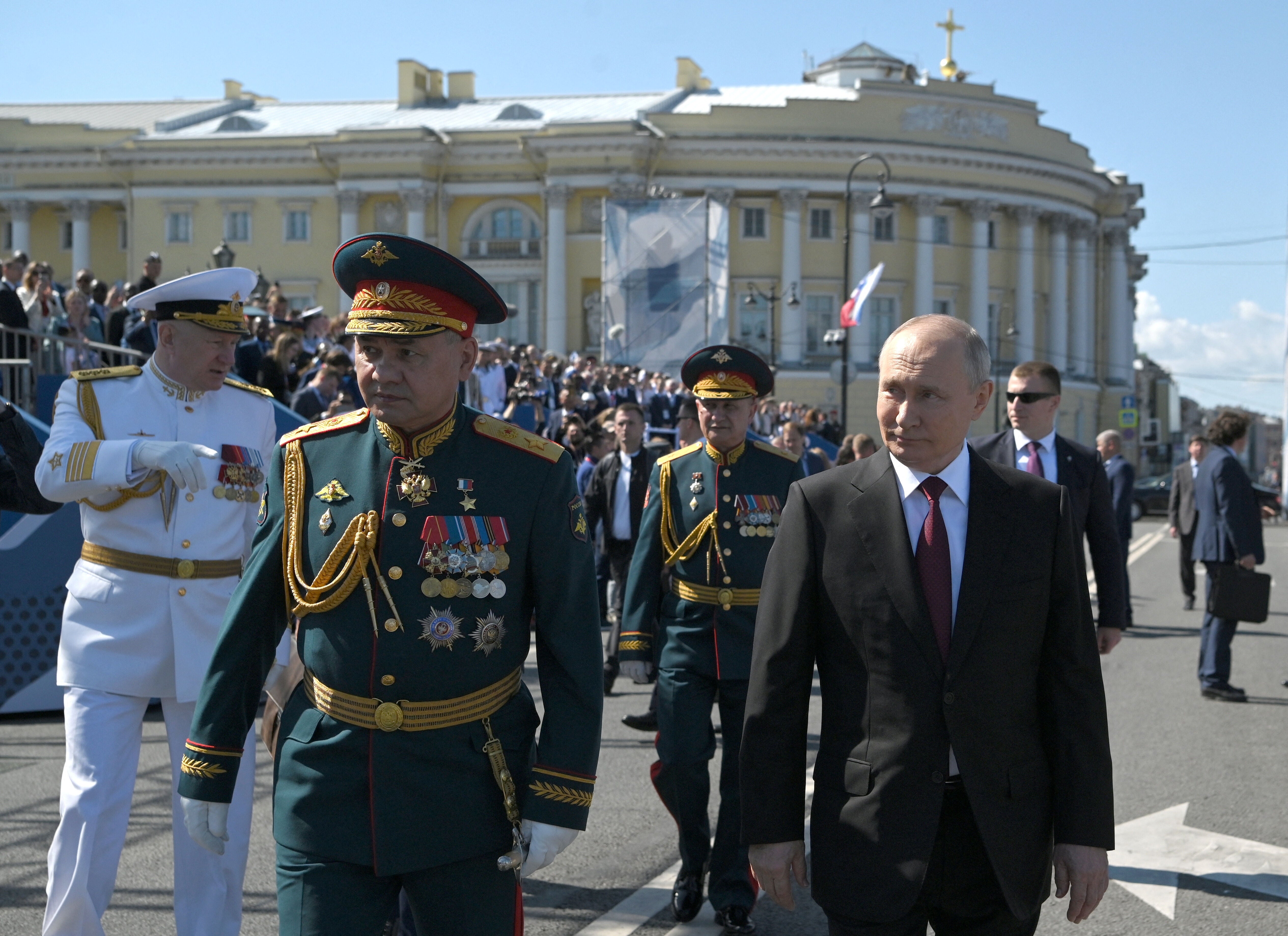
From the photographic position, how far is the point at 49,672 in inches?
373

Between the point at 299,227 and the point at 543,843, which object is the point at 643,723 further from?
the point at 299,227

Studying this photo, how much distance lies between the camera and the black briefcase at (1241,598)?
34.3 feet

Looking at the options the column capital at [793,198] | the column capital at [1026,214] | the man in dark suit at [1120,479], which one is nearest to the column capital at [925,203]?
the column capital at [793,198]

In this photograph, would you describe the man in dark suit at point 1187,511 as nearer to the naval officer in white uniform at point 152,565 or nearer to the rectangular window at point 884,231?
the naval officer in white uniform at point 152,565

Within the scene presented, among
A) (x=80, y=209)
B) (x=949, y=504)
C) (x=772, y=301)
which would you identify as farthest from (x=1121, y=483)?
(x=80, y=209)


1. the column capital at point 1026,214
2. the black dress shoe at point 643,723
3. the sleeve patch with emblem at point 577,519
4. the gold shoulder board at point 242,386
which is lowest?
the black dress shoe at point 643,723

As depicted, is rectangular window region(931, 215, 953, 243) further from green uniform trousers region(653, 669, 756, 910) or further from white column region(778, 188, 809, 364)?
green uniform trousers region(653, 669, 756, 910)

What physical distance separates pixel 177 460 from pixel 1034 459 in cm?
492

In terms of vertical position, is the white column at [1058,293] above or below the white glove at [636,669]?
above

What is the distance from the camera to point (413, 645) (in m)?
3.26

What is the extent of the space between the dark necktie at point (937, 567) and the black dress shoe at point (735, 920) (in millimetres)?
2369

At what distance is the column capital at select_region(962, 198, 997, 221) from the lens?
6900 cm

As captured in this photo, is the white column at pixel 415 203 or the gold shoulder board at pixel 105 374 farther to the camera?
the white column at pixel 415 203

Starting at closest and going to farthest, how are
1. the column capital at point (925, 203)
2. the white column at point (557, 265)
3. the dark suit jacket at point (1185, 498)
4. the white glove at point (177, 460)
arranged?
the white glove at point (177, 460), the dark suit jacket at point (1185, 498), the white column at point (557, 265), the column capital at point (925, 203)
